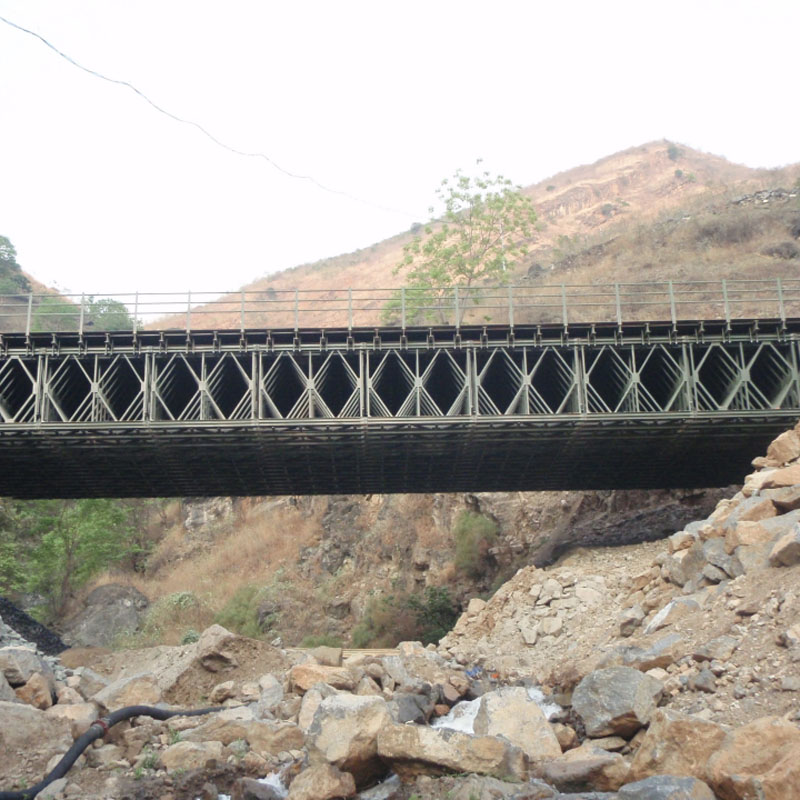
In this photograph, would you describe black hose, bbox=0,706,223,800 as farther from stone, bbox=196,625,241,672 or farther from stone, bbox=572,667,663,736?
stone, bbox=572,667,663,736

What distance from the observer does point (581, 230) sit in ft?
311

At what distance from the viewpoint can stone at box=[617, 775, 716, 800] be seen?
10.2 m

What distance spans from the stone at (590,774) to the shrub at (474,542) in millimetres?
24855

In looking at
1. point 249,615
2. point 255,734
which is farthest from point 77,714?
point 249,615

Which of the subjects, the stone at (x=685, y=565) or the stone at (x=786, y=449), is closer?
the stone at (x=685, y=565)

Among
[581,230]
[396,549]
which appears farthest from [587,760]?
[581,230]

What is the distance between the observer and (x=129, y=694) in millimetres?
18031

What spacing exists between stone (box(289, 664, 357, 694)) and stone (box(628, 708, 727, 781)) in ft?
24.7

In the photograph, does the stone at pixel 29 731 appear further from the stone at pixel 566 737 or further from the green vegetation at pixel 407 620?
the green vegetation at pixel 407 620

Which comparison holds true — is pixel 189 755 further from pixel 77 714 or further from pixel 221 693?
pixel 221 693

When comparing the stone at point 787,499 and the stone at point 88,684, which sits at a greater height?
the stone at point 787,499

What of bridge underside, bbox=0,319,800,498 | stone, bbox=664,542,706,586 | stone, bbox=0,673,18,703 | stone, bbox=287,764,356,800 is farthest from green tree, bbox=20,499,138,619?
stone, bbox=287,764,356,800

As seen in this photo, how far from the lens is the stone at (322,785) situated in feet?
40.4

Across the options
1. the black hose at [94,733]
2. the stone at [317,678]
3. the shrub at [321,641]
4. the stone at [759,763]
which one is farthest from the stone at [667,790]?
the shrub at [321,641]
